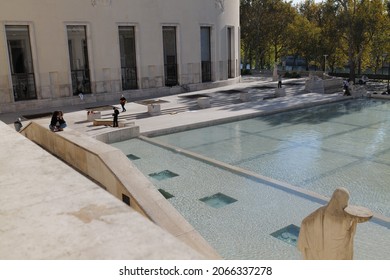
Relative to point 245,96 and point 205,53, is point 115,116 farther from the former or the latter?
point 205,53

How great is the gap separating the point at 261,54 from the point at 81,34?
3208 cm

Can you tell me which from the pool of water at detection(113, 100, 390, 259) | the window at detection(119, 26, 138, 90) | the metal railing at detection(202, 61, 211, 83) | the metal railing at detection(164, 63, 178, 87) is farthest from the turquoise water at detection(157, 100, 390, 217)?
the metal railing at detection(202, 61, 211, 83)

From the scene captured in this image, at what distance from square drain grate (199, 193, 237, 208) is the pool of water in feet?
0.09

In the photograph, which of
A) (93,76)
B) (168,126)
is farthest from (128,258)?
(93,76)

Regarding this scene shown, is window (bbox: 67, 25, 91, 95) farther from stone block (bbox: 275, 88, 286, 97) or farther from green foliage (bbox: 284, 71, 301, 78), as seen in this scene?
green foliage (bbox: 284, 71, 301, 78)

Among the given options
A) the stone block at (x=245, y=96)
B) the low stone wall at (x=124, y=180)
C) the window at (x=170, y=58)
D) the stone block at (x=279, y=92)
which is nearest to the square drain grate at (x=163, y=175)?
the low stone wall at (x=124, y=180)

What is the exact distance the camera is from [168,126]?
1861 centimetres

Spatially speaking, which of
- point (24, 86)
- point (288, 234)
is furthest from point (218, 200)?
point (24, 86)

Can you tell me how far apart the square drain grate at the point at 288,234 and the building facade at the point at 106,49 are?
19.3m

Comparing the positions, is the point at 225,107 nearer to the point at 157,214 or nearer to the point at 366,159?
the point at 366,159

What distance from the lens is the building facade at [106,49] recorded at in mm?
23056

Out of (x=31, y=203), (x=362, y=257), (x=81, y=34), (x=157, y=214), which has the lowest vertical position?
(x=362, y=257)

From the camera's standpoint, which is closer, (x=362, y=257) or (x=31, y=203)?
(x=31, y=203)

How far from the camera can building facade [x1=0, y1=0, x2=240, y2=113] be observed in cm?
2306
